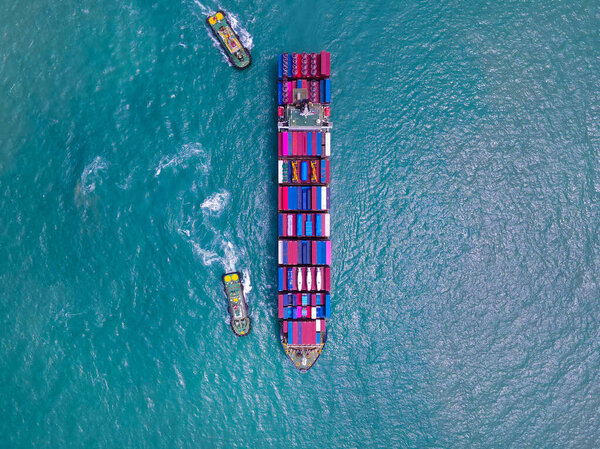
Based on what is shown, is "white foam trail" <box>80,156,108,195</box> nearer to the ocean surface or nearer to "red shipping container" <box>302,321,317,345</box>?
the ocean surface

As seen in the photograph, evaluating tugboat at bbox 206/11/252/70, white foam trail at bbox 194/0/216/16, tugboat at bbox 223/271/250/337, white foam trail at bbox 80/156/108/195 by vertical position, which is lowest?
tugboat at bbox 223/271/250/337

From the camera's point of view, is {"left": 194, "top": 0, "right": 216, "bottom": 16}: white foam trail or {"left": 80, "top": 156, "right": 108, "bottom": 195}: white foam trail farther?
{"left": 194, "top": 0, "right": 216, "bottom": 16}: white foam trail

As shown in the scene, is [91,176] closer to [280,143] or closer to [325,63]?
[280,143]

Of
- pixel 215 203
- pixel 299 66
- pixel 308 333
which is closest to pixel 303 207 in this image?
pixel 215 203

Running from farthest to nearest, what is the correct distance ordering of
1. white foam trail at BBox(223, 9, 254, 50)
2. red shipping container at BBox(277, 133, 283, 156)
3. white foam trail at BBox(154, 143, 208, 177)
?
1. white foam trail at BBox(223, 9, 254, 50)
2. white foam trail at BBox(154, 143, 208, 177)
3. red shipping container at BBox(277, 133, 283, 156)

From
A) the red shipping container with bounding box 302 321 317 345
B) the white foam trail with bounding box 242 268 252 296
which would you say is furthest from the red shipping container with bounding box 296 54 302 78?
the red shipping container with bounding box 302 321 317 345
